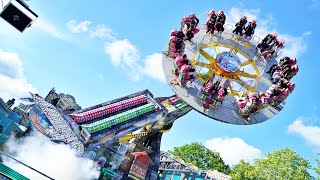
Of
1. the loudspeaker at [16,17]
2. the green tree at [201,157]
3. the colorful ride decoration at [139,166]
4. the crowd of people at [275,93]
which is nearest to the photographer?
the loudspeaker at [16,17]

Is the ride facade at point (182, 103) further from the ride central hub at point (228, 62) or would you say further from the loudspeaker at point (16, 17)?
the loudspeaker at point (16, 17)

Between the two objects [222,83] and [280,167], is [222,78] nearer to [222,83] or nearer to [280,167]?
[222,83]

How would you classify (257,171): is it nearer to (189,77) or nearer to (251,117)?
(251,117)

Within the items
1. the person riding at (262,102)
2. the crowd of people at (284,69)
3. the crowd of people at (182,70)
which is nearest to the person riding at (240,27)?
the crowd of people at (284,69)

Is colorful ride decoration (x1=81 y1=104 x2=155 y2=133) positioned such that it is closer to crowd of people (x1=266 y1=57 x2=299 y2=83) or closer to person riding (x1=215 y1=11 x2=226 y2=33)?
person riding (x1=215 y1=11 x2=226 y2=33)

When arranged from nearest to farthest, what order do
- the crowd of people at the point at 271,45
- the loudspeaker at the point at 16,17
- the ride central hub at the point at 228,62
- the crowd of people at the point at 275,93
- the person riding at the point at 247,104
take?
the loudspeaker at the point at 16,17 < the person riding at the point at 247,104 < the crowd of people at the point at 275,93 < the ride central hub at the point at 228,62 < the crowd of people at the point at 271,45

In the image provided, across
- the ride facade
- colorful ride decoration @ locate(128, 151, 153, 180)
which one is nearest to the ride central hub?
the ride facade

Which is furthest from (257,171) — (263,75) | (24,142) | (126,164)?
(24,142)

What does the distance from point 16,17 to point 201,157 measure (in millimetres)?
47549

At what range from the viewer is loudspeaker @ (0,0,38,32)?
11.1m

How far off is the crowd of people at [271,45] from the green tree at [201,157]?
33038 mm

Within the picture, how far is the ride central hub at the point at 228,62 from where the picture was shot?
21469 millimetres

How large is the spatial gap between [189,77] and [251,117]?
4668mm

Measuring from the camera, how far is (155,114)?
18953mm
